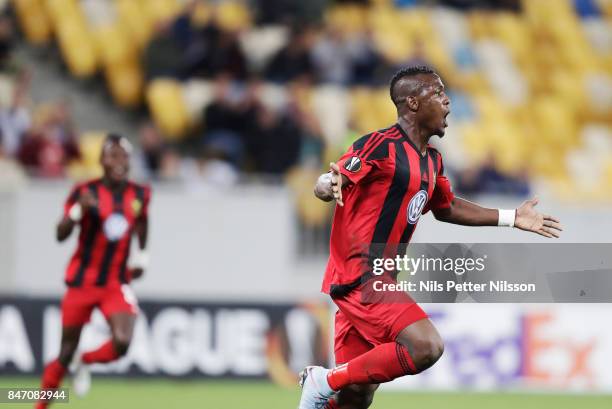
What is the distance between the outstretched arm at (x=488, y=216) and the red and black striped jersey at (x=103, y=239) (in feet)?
10.8

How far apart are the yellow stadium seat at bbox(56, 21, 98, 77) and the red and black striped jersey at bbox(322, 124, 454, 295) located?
33.0 feet

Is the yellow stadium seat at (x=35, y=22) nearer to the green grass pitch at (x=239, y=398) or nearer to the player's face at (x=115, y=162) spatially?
the green grass pitch at (x=239, y=398)

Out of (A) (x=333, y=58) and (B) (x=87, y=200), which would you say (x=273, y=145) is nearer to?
(A) (x=333, y=58)

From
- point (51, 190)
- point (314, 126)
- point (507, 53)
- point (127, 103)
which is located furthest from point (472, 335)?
point (507, 53)

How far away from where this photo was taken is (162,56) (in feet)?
55.6

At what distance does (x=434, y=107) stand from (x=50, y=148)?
791 centimetres

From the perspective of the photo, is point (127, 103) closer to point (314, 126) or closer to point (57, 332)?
point (314, 126)

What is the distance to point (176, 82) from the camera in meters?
17.0

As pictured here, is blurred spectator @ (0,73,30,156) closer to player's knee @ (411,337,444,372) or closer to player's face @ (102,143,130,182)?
player's face @ (102,143,130,182)

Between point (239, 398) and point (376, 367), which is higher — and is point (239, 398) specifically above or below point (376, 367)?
above

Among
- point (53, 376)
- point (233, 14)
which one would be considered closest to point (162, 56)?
point (233, 14)

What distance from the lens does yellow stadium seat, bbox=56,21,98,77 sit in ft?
55.9

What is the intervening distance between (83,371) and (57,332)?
9.22 ft

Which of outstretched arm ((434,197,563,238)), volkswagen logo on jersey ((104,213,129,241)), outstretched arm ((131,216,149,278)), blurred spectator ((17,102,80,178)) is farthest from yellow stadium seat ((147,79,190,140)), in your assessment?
outstretched arm ((434,197,563,238))
